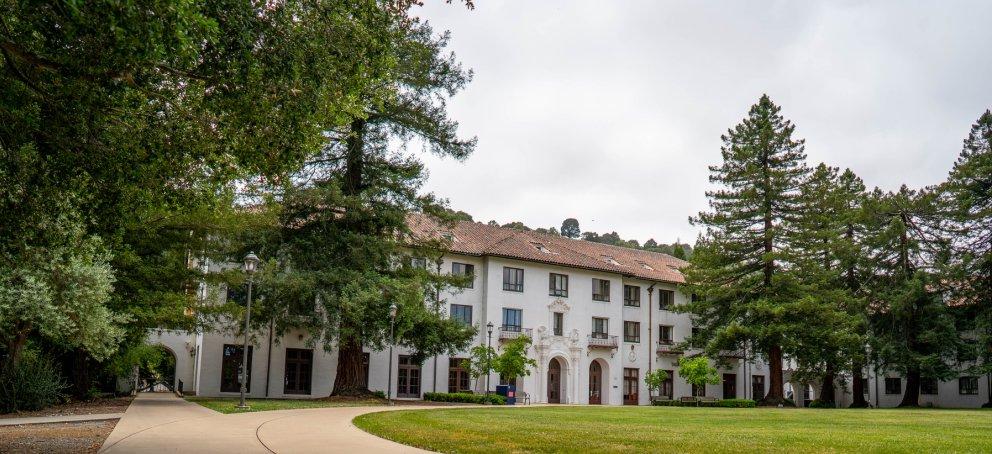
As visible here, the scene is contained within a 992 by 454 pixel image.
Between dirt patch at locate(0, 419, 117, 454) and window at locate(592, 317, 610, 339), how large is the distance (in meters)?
33.1

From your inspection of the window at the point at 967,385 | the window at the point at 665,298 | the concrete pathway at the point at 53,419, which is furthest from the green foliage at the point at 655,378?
the concrete pathway at the point at 53,419

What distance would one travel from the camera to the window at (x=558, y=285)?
4559 centimetres

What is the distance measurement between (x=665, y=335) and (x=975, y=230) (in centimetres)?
1871

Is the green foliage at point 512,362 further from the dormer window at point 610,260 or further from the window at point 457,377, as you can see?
the dormer window at point 610,260

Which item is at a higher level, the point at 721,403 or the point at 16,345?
the point at 16,345

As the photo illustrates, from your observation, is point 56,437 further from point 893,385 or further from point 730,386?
point 893,385

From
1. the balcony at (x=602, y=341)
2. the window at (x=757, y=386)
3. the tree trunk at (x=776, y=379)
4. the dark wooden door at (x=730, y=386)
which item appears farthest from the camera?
the window at (x=757, y=386)

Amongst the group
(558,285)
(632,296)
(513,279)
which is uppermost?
(513,279)

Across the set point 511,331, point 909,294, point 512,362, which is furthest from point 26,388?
point 909,294

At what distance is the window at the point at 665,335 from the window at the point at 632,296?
8.01ft

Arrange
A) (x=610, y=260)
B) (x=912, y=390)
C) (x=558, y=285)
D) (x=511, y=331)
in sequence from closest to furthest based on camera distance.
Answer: (x=511, y=331)
(x=912, y=390)
(x=558, y=285)
(x=610, y=260)

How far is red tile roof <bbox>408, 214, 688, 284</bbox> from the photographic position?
43.3 m

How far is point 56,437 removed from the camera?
42.8ft

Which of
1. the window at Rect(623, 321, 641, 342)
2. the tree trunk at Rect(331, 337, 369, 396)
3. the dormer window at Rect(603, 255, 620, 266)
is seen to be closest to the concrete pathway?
the tree trunk at Rect(331, 337, 369, 396)
